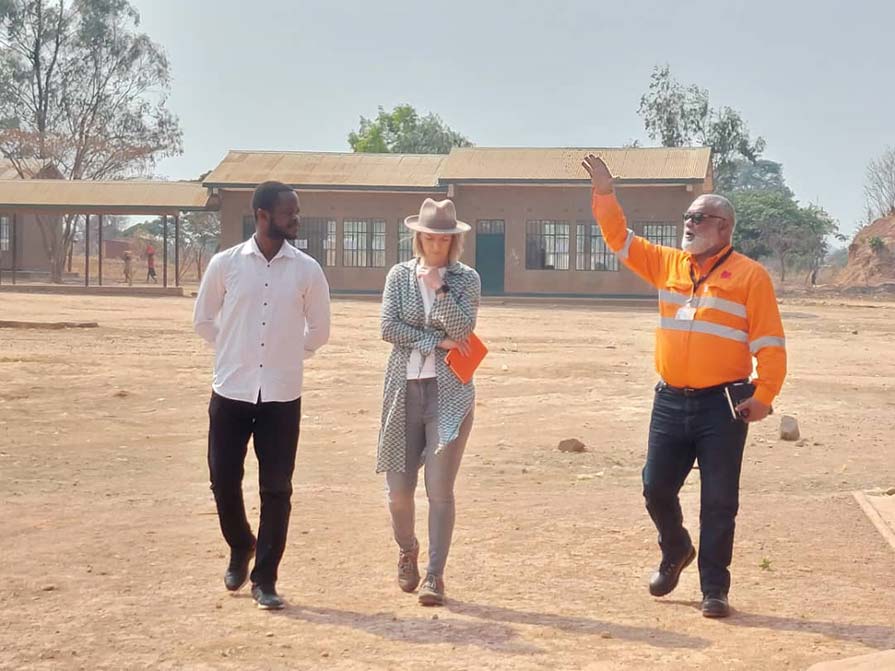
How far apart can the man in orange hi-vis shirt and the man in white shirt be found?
160 centimetres

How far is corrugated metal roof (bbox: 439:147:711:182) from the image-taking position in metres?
39.8

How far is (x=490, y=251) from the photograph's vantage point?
139ft

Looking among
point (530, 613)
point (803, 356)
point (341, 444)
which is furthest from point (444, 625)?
point (803, 356)

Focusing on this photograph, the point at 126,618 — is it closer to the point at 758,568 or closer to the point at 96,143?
the point at 758,568

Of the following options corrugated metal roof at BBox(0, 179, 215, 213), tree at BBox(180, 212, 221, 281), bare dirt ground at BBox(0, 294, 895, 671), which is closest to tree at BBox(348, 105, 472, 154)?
tree at BBox(180, 212, 221, 281)

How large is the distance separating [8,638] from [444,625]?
169 cm

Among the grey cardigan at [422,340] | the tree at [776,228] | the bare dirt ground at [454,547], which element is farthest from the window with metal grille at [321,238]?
the grey cardigan at [422,340]

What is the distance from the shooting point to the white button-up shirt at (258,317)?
6090 millimetres

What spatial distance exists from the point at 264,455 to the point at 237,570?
0.59m

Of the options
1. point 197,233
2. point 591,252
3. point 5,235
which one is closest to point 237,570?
point 591,252

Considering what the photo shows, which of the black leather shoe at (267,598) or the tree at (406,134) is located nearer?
the black leather shoe at (267,598)

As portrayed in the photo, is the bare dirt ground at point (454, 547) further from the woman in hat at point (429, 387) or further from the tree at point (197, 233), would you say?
the tree at point (197, 233)

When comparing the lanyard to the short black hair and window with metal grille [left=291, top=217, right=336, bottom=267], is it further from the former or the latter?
window with metal grille [left=291, top=217, right=336, bottom=267]

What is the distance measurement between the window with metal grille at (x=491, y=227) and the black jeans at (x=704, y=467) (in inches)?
1408
